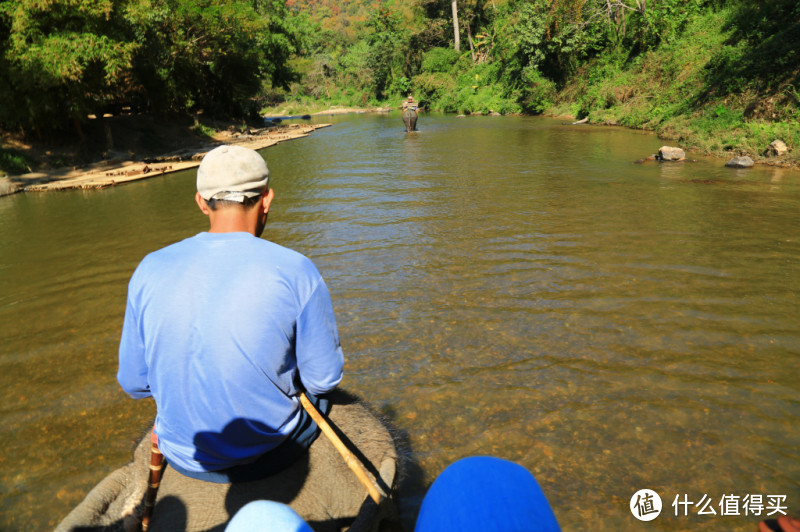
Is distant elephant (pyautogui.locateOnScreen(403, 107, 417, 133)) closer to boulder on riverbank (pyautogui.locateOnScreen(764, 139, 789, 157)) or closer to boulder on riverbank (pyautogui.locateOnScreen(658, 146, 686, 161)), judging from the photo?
boulder on riverbank (pyautogui.locateOnScreen(658, 146, 686, 161))

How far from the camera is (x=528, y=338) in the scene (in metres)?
4.32

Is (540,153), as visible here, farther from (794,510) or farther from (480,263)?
(794,510)

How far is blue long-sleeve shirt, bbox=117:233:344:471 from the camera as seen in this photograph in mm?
1643

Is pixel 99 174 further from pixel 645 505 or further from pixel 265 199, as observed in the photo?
pixel 645 505

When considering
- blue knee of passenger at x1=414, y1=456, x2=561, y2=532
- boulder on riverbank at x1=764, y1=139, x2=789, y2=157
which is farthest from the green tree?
boulder on riverbank at x1=764, y1=139, x2=789, y2=157

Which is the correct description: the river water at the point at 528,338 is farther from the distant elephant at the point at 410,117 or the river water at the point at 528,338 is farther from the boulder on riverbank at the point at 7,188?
the distant elephant at the point at 410,117

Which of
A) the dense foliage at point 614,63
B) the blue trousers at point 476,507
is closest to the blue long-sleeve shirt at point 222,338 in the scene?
the blue trousers at point 476,507

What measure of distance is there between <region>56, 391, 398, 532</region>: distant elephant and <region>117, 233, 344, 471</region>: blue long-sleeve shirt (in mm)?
129

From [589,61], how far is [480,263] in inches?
1130

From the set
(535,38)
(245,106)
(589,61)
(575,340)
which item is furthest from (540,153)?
(245,106)

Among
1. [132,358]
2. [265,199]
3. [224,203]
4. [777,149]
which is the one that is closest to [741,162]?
[777,149]

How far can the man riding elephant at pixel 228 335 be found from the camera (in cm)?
165

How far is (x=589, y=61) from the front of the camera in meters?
29.5

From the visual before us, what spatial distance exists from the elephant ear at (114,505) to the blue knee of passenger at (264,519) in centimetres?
109
